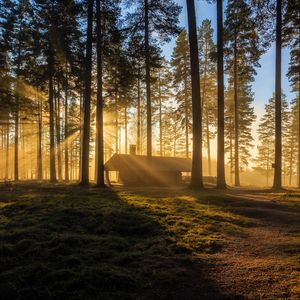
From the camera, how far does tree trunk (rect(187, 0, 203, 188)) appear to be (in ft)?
53.3

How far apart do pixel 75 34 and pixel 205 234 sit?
67.0 ft

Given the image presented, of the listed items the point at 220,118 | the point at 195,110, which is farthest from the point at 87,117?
the point at 220,118

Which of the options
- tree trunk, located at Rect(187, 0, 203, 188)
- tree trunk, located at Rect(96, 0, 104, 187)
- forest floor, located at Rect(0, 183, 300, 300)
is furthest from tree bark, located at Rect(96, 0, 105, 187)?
forest floor, located at Rect(0, 183, 300, 300)

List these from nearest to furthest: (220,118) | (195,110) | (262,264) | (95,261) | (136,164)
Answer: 1. (262,264)
2. (95,261)
3. (195,110)
4. (220,118)
5. (136,164)

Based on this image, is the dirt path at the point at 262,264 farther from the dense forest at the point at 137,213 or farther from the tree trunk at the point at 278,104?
the tree trunk at the point at 278,104

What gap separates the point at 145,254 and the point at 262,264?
6.65ft

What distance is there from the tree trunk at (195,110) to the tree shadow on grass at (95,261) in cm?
846

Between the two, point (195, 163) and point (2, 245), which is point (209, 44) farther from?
point (2, 245)

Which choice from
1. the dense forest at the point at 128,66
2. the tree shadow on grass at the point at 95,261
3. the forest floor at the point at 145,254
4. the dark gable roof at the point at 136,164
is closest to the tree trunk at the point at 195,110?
the dense forest at the point at 128,66

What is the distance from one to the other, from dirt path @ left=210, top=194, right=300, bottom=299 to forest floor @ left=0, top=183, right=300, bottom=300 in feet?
0.05

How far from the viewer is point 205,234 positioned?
23.5 ft

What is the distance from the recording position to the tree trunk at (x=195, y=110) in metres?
16.2

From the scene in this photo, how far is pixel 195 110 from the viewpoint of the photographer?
16688 mm

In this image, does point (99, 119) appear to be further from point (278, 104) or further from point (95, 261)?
point (95, 261)
